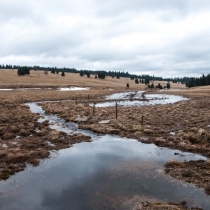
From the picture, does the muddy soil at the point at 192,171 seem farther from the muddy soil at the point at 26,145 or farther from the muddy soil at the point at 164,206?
the muddy soil at the point at 26,145

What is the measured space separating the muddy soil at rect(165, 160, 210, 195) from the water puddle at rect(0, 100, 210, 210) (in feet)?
1.38

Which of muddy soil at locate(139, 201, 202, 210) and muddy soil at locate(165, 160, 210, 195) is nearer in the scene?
muddy soil at locate(139, 201, 202, 210)

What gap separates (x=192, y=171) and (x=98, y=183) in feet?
17.1

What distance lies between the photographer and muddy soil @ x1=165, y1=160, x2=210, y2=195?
1046cm

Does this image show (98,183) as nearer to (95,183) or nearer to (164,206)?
(95,183)

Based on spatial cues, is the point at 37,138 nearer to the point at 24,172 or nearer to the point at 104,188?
the point at 24,172

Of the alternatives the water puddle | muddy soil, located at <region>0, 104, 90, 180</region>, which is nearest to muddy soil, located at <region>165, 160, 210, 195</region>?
the water puddle

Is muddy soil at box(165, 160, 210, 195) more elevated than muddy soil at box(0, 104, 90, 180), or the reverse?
muddy soil at box(0, 104, 90, 180)

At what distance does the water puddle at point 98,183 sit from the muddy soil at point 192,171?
42 cm

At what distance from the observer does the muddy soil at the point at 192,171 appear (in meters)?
10.5

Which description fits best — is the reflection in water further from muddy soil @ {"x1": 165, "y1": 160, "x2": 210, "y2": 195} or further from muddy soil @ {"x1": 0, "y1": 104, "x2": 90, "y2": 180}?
muddy soil @ {"x1": 0, "y1": 104, "x2": 90, "y2": 180}

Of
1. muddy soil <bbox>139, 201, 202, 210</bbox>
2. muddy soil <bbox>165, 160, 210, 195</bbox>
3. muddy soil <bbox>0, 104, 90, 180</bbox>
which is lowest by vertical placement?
muddy soil <bbox>139, 201, 202, 210</bbox>

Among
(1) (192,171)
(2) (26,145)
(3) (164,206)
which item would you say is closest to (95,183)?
(3) (164,206)

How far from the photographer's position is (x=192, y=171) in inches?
455
